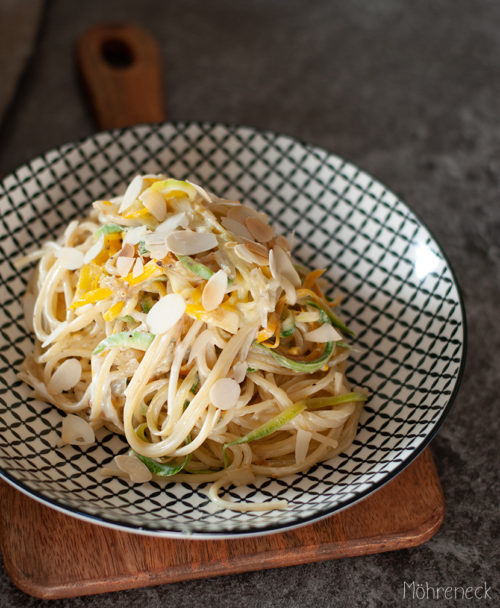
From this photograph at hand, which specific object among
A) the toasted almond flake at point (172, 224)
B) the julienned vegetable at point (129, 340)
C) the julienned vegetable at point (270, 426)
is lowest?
the julienned vegetable at point (270, 426)

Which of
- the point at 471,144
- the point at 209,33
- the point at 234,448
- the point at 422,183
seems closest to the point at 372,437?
the point at 234,448

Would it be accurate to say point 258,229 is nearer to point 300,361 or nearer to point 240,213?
point 240,213

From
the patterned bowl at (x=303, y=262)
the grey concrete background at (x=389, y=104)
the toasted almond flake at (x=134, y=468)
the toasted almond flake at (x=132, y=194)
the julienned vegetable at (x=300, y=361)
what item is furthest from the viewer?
the grey concrete background at (x=389, y=104)

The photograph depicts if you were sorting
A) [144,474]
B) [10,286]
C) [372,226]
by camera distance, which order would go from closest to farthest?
1. [144,474]
2. [10,286]
3. [372,226]

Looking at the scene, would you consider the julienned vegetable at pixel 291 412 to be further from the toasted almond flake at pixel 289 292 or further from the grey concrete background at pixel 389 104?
the grey concrete background at pixel 389 104

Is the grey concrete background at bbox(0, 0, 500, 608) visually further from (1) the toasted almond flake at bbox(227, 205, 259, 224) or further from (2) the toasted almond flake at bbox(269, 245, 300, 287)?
(1) the toasted almond flake at bbox(227, 205, 259, 224)

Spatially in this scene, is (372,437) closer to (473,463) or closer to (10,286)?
(473,463)

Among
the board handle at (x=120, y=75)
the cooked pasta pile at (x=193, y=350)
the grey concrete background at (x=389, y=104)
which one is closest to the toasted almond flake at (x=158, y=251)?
the cooked pasta pile at (x=193, y=350)
